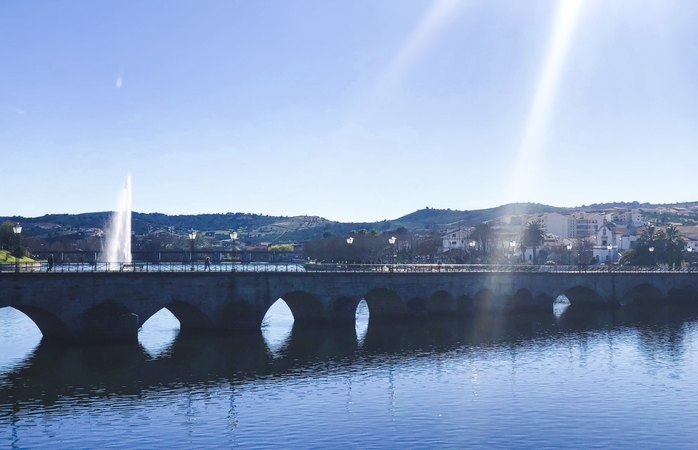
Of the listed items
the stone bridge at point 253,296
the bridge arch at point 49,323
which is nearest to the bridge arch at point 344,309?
the stone bridge at point 253,296

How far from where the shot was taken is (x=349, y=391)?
41750mm

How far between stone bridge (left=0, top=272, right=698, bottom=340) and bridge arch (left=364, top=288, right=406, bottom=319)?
12 cm

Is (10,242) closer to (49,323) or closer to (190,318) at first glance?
(190,318)

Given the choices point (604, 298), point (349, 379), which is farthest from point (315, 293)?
point (604, 298)

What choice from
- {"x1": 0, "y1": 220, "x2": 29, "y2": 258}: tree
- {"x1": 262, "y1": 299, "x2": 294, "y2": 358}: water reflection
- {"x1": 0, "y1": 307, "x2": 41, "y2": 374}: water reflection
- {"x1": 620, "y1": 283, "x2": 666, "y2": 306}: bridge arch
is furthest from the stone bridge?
{"x1": 0, "y1": 220, "x2": 29, "y2": 258}: tree

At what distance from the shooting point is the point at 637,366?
5072 centimetres

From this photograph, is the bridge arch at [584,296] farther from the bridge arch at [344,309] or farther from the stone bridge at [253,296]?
the bridge arch at [344,309]

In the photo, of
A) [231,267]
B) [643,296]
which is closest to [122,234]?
[231,267]

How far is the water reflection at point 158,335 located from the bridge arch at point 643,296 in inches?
2474

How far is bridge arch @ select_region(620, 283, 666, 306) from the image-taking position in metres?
101

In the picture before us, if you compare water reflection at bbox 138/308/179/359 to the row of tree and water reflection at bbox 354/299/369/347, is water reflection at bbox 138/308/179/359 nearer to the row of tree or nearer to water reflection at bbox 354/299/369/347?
water reflection at bbox 354/299/369/347

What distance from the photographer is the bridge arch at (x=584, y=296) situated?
9319 centimetres

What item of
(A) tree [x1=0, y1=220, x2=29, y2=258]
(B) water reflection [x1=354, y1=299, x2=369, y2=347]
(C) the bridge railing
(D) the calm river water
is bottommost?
(D) the calm river water

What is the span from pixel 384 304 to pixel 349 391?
32.7m
